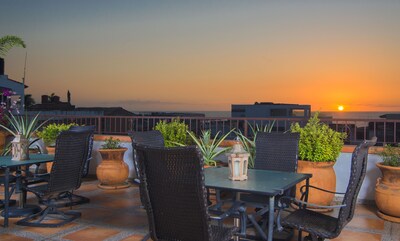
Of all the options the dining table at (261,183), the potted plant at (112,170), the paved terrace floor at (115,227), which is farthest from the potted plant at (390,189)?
the potted plant at (112,170)

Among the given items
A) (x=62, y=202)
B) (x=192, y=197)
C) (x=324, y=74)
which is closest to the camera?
(x=192, y=197)

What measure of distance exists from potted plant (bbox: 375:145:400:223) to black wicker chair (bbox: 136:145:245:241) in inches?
123

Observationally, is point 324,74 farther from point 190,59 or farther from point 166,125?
point 166,125

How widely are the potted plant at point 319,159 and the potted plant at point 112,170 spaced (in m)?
2.83

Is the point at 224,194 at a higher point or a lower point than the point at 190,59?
lower

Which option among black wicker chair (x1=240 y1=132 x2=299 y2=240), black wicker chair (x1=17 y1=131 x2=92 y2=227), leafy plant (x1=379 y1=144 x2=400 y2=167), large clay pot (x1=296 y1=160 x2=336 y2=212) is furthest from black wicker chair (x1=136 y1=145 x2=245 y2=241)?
leafy plant (x1=379 y1=144 x2=400 y2=167)

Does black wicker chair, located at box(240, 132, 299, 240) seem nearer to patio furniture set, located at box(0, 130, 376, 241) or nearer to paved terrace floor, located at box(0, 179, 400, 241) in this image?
patio furniture set, located at box(0, 130, 376, 241)

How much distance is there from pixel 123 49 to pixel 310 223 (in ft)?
33.5

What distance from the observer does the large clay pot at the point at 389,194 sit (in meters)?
4.55

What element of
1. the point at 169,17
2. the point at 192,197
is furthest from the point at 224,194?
the point at 169,17

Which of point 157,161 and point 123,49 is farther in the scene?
point 123,49

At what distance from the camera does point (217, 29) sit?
11039mm

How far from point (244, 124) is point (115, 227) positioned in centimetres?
297

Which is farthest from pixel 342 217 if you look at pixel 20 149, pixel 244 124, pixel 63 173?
pixel 244 124
